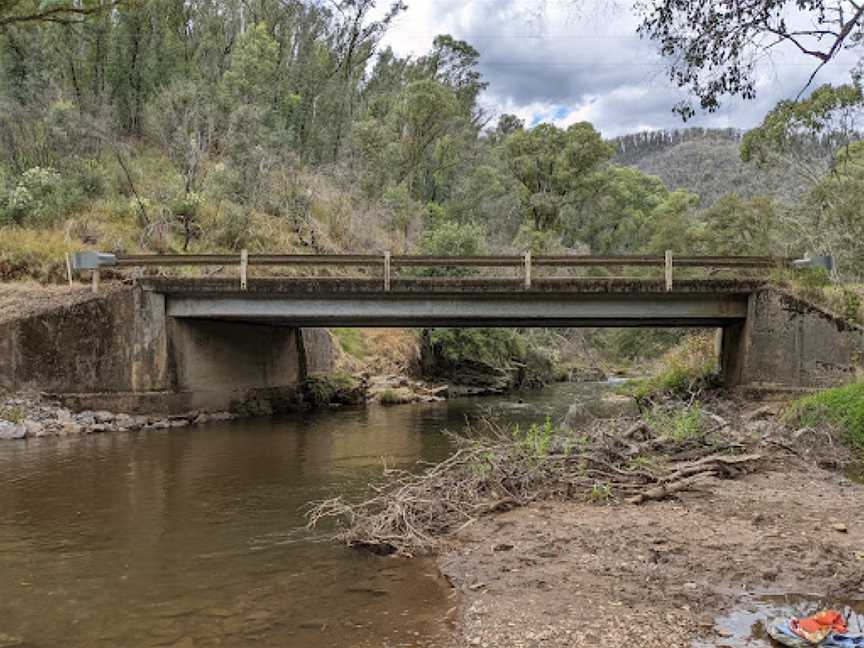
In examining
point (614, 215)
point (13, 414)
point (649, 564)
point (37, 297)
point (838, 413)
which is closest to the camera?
point (649, 564)

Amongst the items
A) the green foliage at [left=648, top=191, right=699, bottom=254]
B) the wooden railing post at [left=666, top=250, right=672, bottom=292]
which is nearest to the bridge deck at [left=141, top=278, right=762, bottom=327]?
the wooden railing post at [left=666, top=250, right=672, bottom=292]

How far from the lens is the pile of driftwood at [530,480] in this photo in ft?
28.7

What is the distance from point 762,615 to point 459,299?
16018mm

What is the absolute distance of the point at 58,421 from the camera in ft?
62.0

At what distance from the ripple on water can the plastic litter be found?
93 millimetres

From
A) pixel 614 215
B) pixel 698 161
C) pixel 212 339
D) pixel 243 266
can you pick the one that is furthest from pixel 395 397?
pixel 698 161

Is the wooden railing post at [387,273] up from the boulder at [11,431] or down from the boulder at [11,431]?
up

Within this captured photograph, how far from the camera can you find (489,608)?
250 inches

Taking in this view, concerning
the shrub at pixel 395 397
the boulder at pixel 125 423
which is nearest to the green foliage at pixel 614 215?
the shrub at pixel 395 397

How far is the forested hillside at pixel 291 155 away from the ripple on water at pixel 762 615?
1240 centimetres

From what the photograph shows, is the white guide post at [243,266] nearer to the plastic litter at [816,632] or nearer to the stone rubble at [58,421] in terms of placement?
the stone rubble at [58,421]

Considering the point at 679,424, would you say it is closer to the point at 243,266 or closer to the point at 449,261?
the point at 449,261

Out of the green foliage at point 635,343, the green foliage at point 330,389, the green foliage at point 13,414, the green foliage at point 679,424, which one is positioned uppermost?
the green foliage at point 679,424

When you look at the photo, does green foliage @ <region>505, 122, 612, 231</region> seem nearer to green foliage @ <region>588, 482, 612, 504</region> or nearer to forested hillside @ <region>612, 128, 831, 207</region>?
forested hillside @ <region>612, 128, 831, 207</region>
